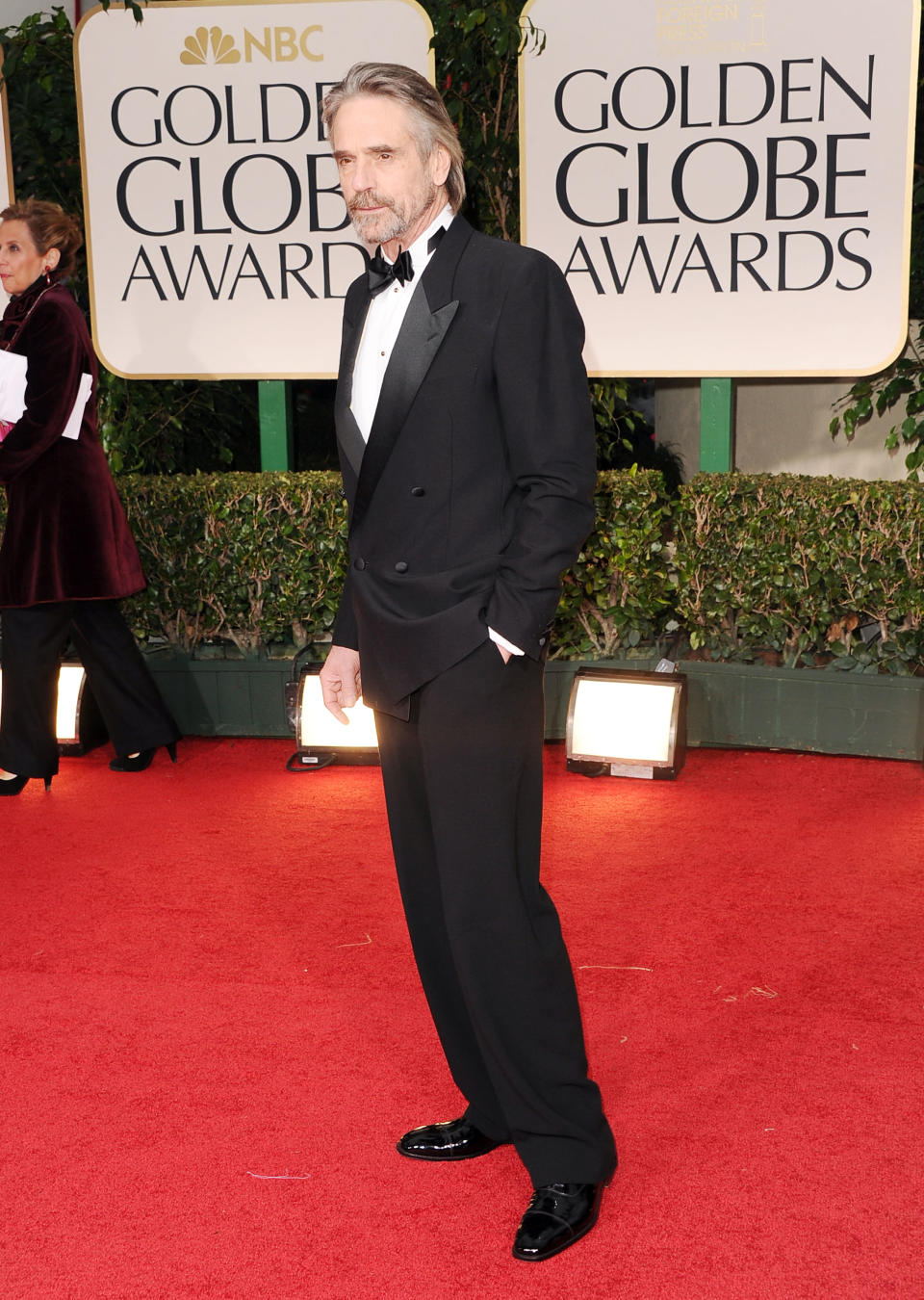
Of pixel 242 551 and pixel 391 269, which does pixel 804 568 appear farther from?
pixel 391 269

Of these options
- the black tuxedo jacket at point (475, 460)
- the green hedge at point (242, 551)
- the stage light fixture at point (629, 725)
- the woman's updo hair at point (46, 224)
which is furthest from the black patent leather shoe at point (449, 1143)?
the woman's updo hair at point (46, 224)

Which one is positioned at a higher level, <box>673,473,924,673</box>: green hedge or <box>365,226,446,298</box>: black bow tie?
<box>365,226,446,298</box>: black bow tie

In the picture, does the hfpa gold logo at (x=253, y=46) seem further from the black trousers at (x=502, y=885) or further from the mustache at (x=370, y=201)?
the black trousers at (x=502, y=885)

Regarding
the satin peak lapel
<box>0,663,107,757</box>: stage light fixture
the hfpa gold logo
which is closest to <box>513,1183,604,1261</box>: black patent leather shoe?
the satin peak lapel

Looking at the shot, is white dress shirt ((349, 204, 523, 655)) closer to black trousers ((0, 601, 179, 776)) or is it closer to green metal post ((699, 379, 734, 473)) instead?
black trousers ((0, 601, 179, 776))

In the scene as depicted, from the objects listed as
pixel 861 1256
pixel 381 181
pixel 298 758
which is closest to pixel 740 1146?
pixel 861 1256

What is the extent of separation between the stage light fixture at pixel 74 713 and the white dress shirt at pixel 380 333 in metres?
2.93

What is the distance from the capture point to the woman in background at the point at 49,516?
421cm

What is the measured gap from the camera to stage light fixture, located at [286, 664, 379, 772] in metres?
4.57

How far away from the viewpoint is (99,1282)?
2043mm

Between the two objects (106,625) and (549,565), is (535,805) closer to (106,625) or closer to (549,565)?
(549,565)

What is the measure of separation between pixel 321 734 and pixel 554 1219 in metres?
2.65

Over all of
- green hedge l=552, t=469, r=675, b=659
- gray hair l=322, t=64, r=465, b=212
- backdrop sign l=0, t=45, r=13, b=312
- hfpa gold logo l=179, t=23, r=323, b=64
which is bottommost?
green hedge l=552, t=469, r=675, b=659

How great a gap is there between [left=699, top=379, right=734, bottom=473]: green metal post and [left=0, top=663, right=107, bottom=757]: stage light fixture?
2.29m
